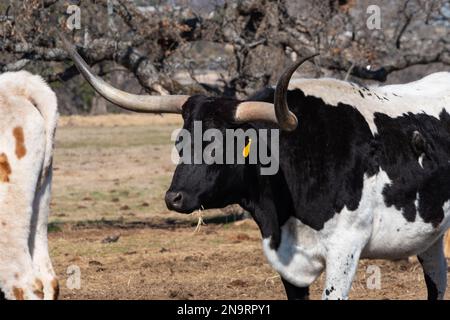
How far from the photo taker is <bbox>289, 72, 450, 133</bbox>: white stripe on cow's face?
304 inches

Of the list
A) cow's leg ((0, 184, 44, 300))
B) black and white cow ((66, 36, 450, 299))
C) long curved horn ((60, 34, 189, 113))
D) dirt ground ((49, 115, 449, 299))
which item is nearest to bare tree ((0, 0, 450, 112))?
dirt ground ((49, 115, 449, 299))

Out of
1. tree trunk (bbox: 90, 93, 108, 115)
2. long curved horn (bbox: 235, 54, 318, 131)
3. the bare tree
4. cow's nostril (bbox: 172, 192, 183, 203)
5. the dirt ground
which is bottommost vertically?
tree trunk (bbox: 90, 93, 108, 115)

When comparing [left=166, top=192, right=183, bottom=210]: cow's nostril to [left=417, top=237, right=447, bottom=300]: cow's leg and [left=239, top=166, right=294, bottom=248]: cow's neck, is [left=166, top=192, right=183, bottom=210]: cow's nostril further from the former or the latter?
[left=417, top=237, right=447, bottom=300]: cow's leg

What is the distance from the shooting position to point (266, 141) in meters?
7.47

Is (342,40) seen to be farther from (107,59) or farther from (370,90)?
(370,90)

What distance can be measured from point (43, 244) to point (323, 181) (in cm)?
190

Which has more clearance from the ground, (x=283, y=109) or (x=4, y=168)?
(x=283, y=109)

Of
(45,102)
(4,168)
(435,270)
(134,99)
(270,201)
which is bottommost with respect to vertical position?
(435,270)

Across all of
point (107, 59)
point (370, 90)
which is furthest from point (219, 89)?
point (370, 90)

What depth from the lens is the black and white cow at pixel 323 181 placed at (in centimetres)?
736

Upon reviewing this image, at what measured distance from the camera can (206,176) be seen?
7.37 meters

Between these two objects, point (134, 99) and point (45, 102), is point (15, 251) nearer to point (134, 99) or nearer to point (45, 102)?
point (45, 102)

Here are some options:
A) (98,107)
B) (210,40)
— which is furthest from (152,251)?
(98,107)

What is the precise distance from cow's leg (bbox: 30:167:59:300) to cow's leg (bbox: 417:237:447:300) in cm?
316
